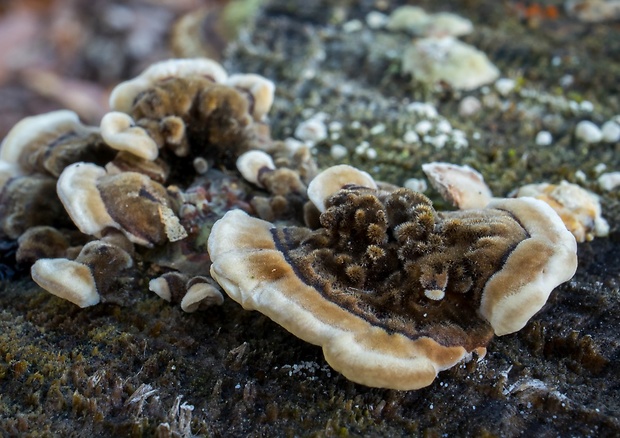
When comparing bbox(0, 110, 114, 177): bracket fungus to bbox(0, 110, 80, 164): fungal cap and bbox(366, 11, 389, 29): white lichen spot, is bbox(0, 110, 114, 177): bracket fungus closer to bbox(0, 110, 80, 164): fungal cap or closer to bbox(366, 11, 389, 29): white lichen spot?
bbox(0, 110, 80, 164): fungal cap

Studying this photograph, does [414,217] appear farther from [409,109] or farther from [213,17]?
[213,17]

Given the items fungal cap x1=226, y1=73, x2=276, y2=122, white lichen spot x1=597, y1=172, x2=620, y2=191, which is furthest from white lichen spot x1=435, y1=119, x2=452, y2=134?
fungal cap x1=226, y1=73, x2=276, y2=122

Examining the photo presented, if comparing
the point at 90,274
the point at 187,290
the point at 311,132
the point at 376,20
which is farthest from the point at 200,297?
the point at 376,20

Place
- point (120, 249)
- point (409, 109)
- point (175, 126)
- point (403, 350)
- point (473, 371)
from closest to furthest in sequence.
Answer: point (403, 350), point (473, 371), point (120, 249), point (175, 126), point (409, 109)

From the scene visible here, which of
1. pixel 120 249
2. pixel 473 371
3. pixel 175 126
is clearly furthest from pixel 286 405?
pixel 175 126

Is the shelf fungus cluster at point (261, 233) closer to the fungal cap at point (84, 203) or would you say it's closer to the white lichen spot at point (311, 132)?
the fungal cap at point (84, 203)

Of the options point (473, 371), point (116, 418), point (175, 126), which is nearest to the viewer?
point (116, 418)

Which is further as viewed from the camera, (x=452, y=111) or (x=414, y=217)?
(x=452, y=111)
